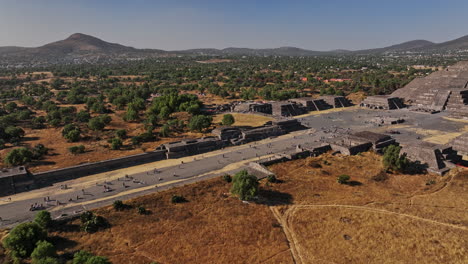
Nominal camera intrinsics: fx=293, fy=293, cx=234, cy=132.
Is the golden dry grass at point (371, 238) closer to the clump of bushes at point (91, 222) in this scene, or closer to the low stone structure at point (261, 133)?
the clump of bushes at point (91, 222)

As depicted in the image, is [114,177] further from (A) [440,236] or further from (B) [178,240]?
(A) [440,236]

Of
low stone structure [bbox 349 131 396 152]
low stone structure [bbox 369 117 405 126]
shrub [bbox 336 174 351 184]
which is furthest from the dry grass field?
low stone structure [bbox 369 117 405 126]

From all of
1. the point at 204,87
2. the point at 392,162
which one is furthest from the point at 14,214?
the point at 204,87

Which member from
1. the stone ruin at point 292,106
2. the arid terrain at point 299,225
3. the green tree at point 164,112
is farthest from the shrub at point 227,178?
the stone ruin at point 292,106

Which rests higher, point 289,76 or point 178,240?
point 289,76

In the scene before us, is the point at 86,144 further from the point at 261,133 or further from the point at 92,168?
the point at 261,133

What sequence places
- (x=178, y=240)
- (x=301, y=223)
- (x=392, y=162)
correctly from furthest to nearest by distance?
(x=392, y=162)
(x=301, y=223)
(x=178, y=240)

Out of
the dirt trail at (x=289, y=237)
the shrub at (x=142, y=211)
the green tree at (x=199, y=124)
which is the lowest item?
the dirt trail at (x=289, y=237)
